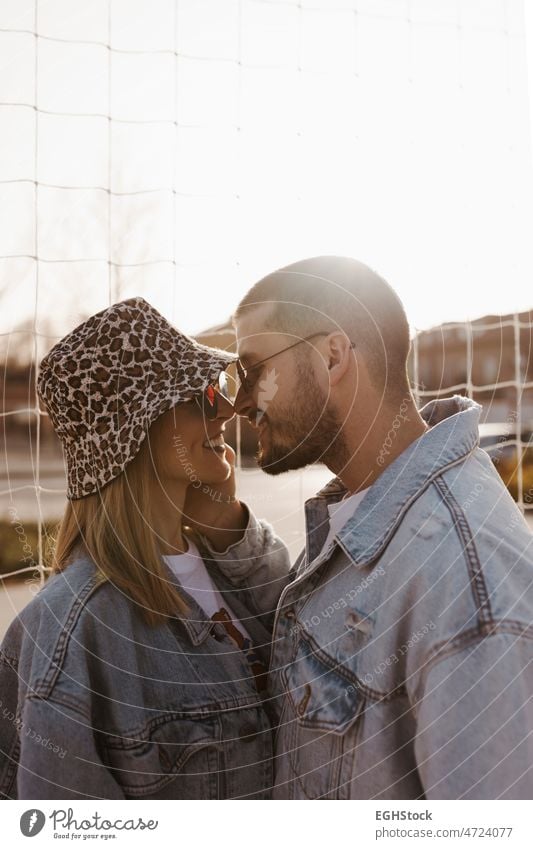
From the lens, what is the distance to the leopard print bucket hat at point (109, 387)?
4.86ft

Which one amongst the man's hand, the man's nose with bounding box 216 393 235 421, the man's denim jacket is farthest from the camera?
the man's hand

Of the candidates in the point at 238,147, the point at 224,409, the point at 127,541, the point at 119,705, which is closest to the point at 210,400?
the point at 224,409

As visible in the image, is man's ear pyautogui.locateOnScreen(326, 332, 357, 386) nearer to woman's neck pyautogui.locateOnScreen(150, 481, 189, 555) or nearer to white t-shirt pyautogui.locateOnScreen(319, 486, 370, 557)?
white t-shirt pyautogui.locateOnScreen(319, 486, 370, 557)

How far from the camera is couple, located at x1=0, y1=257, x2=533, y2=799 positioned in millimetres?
1168

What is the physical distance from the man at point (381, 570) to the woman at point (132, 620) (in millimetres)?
118

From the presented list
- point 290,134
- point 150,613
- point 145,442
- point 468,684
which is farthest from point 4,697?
point 290,134

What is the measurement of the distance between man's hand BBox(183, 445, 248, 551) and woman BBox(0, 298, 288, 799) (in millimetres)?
129

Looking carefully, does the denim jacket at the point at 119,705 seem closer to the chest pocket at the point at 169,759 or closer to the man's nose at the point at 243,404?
the chest pocket at the point at 169,759

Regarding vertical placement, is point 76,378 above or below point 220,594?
above

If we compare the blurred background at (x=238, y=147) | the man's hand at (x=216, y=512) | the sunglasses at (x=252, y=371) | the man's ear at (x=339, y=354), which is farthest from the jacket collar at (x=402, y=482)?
the blurred background at (x=238, y=147)

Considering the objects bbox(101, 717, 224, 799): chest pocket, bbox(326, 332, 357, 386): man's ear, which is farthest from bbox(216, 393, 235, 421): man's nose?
bbox(101, 717, 224, 799): chest pocket

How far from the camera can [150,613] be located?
1.45 metres
